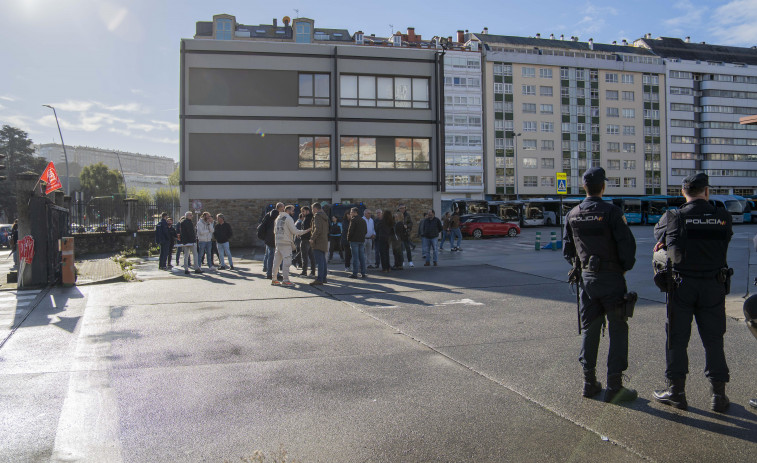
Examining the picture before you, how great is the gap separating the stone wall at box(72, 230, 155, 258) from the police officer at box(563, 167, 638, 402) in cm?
2318

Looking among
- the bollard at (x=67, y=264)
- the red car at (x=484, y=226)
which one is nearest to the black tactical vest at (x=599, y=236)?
the bollard at (x=67, y=264)

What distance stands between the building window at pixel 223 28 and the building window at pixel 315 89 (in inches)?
1594

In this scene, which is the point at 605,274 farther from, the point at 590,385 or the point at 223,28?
the point at 223,28

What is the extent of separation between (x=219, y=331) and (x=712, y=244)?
5.82 m

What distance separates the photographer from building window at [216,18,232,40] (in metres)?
63.7

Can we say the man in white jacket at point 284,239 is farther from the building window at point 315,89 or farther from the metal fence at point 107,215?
the building window at point 315,89

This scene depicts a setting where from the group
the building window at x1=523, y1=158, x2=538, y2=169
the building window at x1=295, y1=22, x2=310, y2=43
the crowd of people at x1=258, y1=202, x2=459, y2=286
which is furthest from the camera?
the building window at x1=523, y1=158, x2=538, y2=169

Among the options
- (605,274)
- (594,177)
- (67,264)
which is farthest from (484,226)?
(605,274)

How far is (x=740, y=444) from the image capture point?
11.4 ft

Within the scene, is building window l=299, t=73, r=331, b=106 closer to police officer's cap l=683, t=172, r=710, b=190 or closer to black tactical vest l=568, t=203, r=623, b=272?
black tactical vest l=568, t=203, r=623, b=272

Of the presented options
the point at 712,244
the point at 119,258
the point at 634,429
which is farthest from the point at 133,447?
the point at 119,258

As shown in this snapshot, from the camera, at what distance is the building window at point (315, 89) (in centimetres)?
2875

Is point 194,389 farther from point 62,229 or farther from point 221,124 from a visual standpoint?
point 221,124

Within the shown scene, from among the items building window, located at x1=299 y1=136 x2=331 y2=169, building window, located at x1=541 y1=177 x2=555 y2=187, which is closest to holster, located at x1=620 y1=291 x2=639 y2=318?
A: building window, located at x1=299 y1=136 x2=331 y2=169
